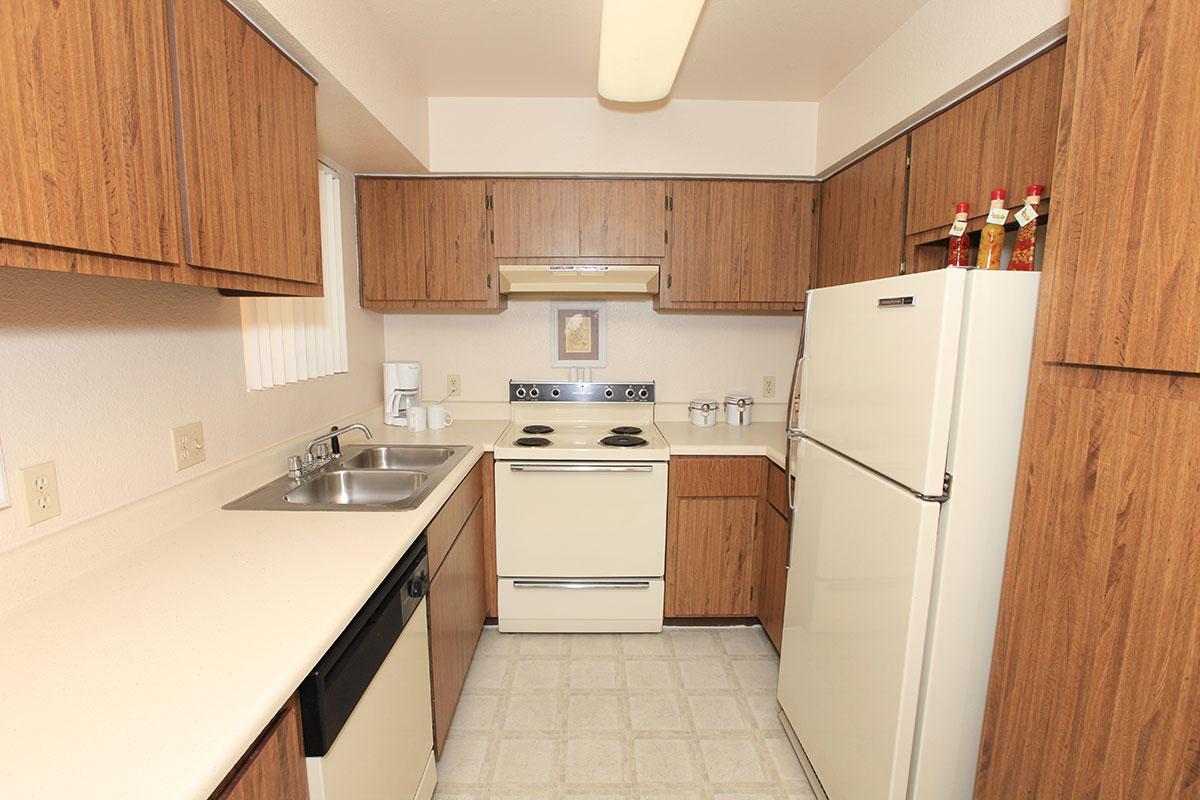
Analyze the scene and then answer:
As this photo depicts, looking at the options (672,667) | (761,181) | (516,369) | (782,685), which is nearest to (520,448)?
(516,369)

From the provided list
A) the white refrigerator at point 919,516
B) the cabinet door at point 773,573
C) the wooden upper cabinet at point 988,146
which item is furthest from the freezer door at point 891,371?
the cabinet door at point 773,573

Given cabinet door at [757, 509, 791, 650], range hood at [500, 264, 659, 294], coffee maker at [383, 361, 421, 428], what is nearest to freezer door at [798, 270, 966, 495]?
cabinet door at [757, 509, 791, 650]

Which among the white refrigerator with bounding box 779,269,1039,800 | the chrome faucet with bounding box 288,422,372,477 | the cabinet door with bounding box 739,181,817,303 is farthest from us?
the cabinet door with bounding box 739,181,817,303

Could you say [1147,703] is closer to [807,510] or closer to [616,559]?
[807,510]

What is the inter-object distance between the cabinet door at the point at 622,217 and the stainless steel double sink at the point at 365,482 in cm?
115

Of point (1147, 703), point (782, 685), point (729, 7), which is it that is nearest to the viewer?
point (1147, 703)

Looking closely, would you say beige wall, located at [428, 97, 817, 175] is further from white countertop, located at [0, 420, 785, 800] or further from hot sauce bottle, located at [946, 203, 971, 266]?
white countertop, located at [0, 420, 785, 800]

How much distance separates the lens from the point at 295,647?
86cm

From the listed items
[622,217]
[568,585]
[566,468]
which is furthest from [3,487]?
[622,217]

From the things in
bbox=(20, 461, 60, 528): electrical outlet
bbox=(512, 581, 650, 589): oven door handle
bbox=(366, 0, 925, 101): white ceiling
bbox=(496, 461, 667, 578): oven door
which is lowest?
bbox=(512, 581, 650, 589): oven door handle

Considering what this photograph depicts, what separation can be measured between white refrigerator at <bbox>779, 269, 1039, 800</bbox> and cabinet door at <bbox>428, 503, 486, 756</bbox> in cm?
118

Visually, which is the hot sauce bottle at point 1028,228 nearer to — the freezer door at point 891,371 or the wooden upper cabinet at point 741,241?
the freezer door at point 891,371

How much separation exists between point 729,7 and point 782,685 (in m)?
2.32

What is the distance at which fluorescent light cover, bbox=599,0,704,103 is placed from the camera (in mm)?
1418
